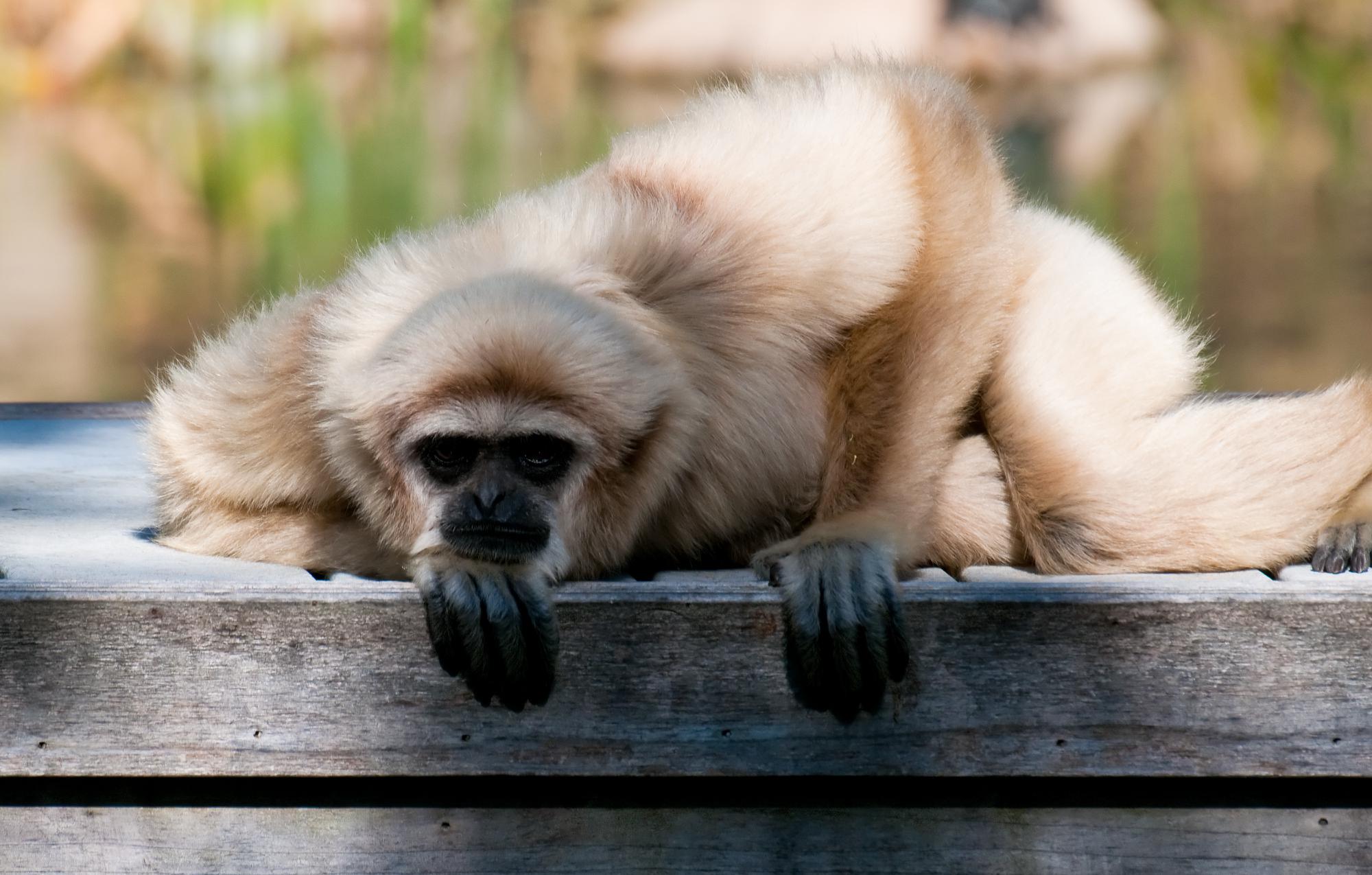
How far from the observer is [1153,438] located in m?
3.29

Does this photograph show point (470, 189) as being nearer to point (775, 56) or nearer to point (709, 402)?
point (775, 56)

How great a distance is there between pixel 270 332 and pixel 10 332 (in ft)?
33.2

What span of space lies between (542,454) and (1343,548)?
1636mm

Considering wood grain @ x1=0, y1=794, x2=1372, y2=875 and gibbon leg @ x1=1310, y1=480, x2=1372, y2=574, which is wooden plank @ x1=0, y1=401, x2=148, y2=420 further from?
gibbon leg @ x1=1310, y1=480, x2=1372, y2=574

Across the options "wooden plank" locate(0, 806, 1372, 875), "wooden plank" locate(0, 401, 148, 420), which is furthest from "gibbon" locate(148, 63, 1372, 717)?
"wooden plank" locate(0, 401, 148, 420)

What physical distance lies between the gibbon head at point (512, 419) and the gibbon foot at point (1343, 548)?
4.45ft

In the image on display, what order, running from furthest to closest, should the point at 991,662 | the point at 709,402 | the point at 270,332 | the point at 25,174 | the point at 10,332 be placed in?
1. the point at 25,174
2. the point at 10,332
3. the point at 270,332
4. the point at 709,402
5. the point at 991,662

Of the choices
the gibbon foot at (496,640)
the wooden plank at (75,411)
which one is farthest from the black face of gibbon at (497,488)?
the wooden plank at (75,411)

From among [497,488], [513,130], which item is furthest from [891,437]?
[513,130]

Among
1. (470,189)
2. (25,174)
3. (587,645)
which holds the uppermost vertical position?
(587,645)

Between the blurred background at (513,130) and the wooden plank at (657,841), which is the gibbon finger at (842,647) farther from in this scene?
the blurred background at (513,130)

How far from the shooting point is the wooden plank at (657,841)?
109 inches

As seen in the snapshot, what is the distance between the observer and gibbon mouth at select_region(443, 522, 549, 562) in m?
2.86

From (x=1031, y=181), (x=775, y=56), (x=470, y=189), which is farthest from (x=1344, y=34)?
(x=470, y=189)
